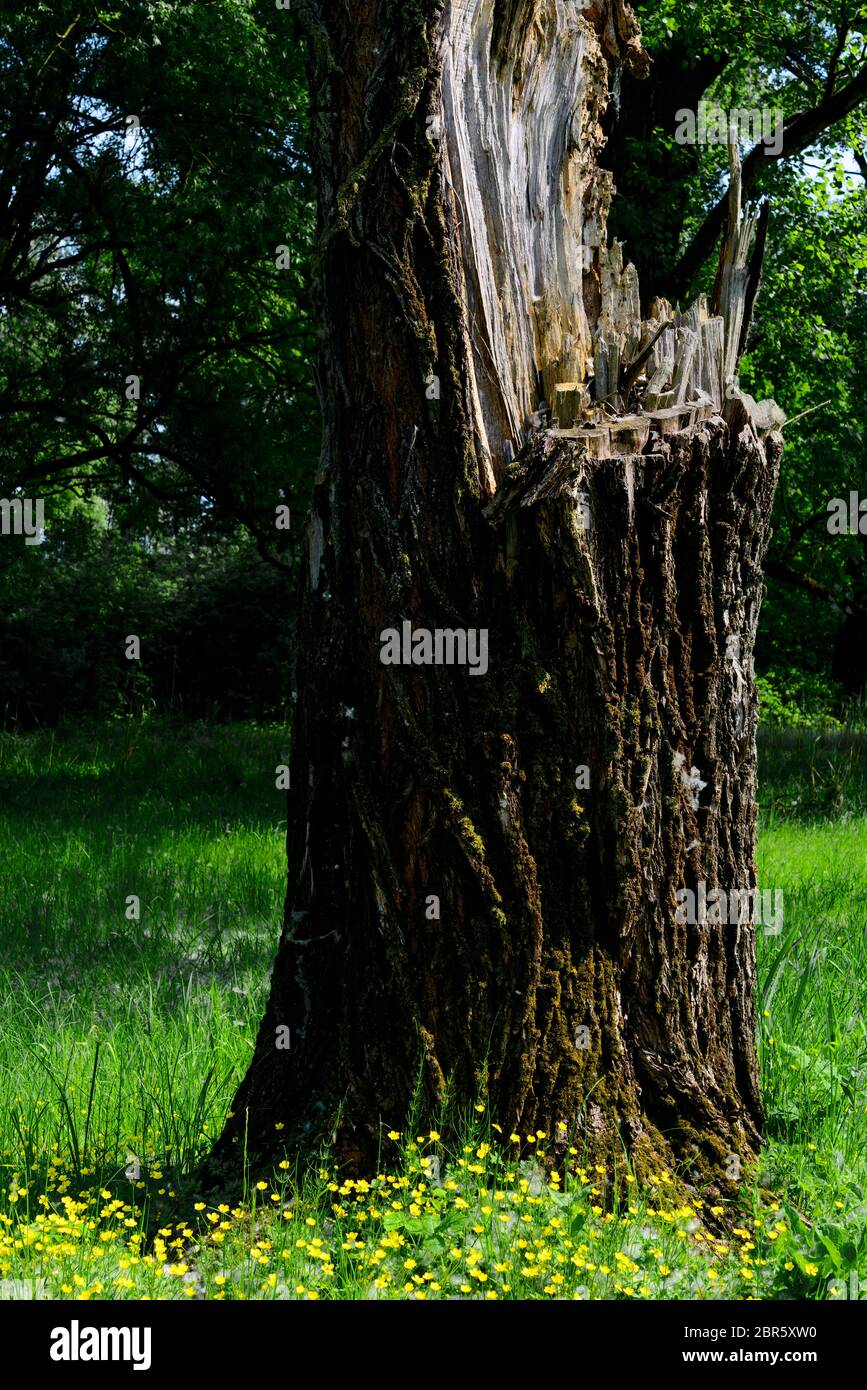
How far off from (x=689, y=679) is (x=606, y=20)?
206 centimetres

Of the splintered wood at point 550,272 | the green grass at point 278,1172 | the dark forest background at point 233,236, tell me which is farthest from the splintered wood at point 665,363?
the dark forest background at point 233,236

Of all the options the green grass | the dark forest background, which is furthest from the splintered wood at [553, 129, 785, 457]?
the dark forest background

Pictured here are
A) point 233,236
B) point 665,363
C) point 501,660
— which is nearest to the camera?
point 501,660

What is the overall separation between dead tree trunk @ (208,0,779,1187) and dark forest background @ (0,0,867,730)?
265 inches

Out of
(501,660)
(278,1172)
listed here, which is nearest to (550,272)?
(501,660)

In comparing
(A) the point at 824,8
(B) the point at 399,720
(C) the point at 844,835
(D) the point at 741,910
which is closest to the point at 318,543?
(B) the point at 399,720

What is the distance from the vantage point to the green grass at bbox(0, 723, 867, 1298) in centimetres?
287

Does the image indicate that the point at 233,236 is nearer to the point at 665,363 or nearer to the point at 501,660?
the point at 665,363

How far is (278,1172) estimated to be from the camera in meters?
3.19

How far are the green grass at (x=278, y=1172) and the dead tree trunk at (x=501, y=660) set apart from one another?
0.19m

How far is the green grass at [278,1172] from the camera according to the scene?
2873 millimetres

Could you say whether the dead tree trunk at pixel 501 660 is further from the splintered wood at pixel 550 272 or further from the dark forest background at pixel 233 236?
the dark forest background at pixel 233 236

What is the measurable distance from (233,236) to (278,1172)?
8652 millimetres

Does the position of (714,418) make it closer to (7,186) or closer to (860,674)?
(7,186)
